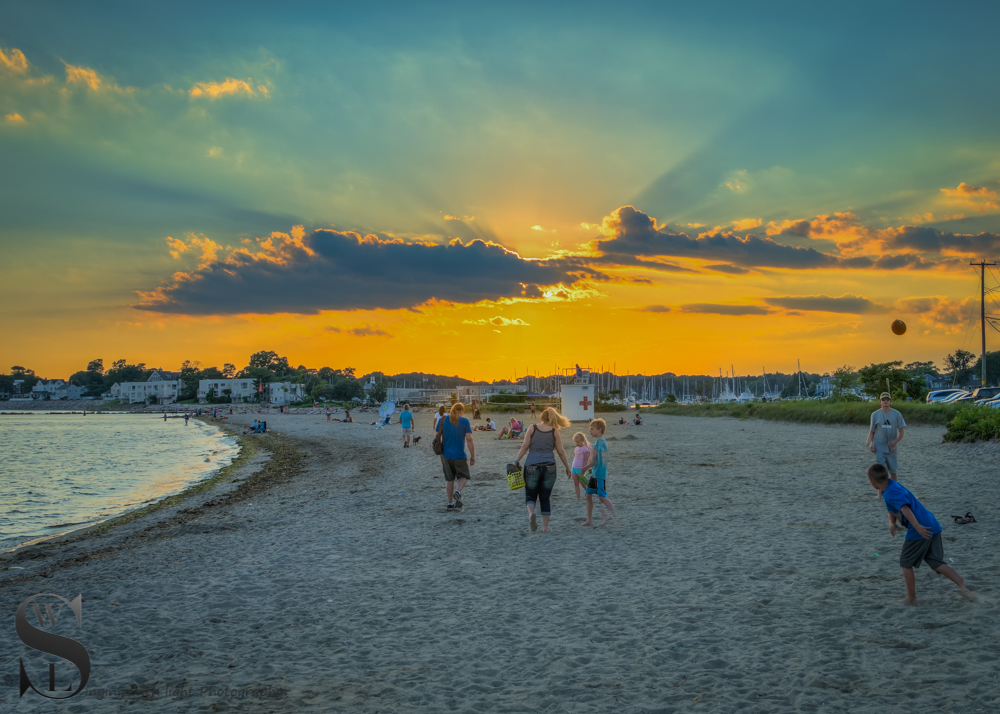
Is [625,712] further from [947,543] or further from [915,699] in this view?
[947,543]

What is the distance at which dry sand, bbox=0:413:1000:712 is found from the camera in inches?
168

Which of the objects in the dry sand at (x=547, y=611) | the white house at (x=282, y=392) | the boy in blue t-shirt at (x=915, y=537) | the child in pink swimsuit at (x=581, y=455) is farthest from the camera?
the white house at (x=282, y=392)

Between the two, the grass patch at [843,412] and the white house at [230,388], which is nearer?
the grass patch at [843,412]

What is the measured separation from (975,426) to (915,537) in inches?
678

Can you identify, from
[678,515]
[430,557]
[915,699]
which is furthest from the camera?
[678,515]

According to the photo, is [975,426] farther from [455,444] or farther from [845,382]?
[845,382]

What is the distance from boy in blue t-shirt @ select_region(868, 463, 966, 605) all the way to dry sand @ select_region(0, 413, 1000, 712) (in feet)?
0.94

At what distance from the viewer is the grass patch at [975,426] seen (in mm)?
17688

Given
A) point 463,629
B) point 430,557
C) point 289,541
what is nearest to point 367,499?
point 289,541

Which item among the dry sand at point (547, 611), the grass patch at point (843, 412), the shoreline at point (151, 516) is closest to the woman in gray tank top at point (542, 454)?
the dry sand at point (547, 611)

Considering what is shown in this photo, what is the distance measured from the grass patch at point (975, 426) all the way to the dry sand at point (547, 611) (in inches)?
325

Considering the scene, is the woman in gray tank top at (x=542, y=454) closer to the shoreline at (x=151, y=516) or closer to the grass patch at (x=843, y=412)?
the shoreline at (x=151, y=516)

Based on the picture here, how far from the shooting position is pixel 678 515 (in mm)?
10531

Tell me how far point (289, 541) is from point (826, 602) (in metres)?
7.86
